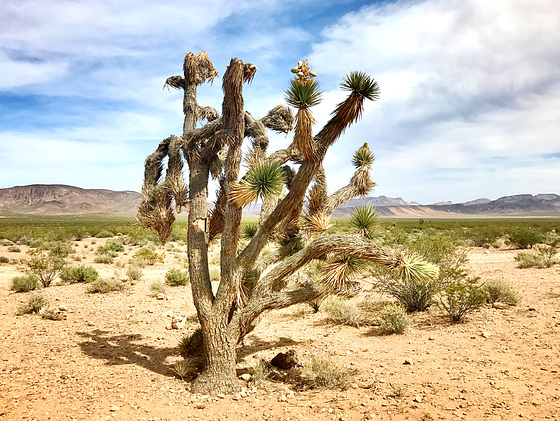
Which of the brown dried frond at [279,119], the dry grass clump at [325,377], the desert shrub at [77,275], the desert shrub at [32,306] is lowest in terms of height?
the dry grass clump at [325,377]

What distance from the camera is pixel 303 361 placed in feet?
26.1

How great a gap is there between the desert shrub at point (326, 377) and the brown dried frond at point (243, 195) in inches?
121

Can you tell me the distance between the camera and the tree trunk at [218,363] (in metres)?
6.47

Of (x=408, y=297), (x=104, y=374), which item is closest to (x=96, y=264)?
(x=104, y=374)

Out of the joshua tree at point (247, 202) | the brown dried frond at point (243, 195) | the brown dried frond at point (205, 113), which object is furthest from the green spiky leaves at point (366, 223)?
the brown dried frond at point (205, 113)

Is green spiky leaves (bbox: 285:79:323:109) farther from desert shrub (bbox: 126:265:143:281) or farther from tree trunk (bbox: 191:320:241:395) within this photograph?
desert shrub (bbox: 126:265:143:281)

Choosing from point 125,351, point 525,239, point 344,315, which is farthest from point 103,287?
point 525,239

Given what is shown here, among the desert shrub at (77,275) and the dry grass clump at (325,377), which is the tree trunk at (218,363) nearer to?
the dry grass clump at (325,377)

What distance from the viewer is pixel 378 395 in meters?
6.09

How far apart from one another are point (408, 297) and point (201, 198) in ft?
23.0

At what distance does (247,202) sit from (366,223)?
8.63 feet

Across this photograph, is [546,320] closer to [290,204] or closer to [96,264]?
[290,204]

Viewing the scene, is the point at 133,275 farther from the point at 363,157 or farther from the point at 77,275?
the point at 363,157

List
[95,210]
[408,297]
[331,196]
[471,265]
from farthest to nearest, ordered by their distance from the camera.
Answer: [95,210], [471,265], [408,297], [331,196]
